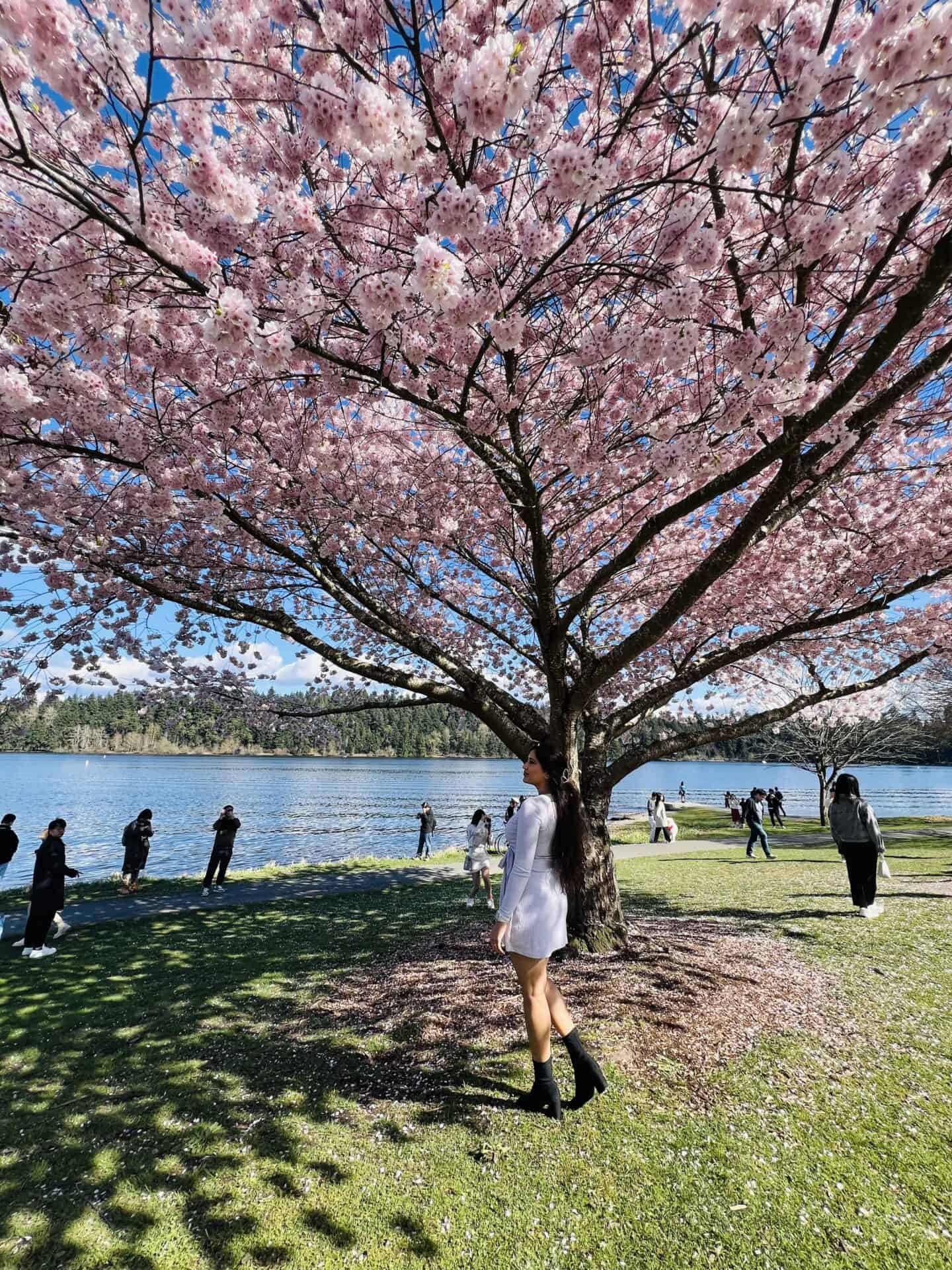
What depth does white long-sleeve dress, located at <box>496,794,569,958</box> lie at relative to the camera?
3.51 meters

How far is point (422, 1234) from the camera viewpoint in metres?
2.69

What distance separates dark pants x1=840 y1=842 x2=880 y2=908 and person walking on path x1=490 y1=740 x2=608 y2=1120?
20.8ft

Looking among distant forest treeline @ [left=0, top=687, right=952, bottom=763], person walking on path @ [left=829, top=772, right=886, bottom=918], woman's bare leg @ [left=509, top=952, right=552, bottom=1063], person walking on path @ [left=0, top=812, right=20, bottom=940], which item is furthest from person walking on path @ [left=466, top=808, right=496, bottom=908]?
distant forest treeline @ [left=0, top=687, right=952, bottom=763]

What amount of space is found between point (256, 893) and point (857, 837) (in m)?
11.2

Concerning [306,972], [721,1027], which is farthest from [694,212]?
[306,972]

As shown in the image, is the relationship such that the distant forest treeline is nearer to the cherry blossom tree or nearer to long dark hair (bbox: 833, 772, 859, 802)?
long dark hair (bbox: 833, 772, 859, 802)

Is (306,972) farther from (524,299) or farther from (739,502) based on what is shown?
(739,502)

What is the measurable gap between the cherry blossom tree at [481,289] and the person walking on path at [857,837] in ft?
5.82

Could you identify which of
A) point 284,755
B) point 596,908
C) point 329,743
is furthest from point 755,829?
point 284,755

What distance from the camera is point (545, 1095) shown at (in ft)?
11.8

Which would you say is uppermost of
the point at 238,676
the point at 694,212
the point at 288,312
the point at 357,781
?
the point at 694,212

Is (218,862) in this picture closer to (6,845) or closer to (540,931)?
(6,845)

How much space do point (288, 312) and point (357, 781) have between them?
6956 centimetres

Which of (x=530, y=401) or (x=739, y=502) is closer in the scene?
(x=530, y=401)
